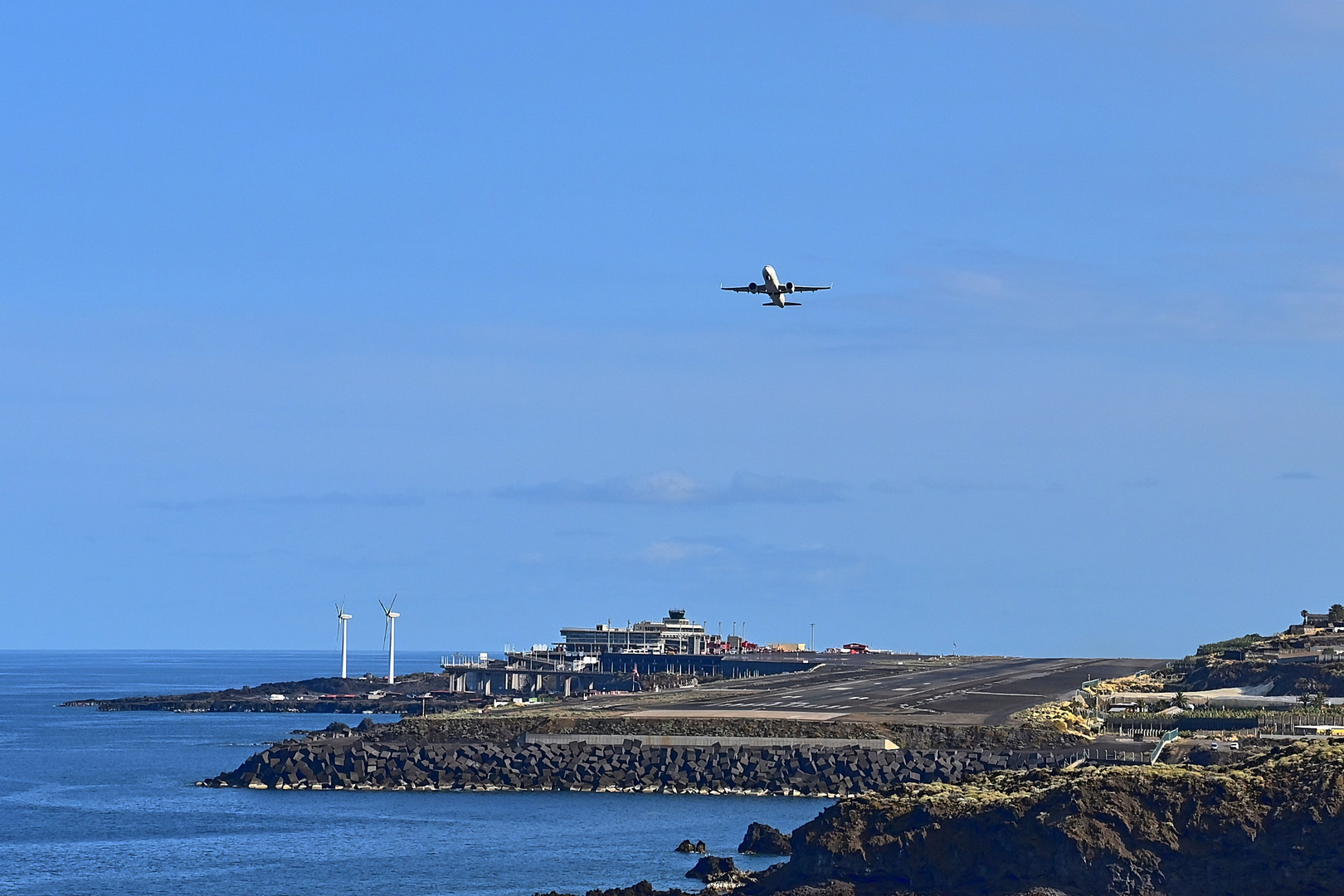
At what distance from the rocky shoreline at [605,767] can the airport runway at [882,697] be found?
50.0 ft

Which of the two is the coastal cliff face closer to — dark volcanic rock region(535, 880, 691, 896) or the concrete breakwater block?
dark volcanic rock region(535, 880, 691, 896)

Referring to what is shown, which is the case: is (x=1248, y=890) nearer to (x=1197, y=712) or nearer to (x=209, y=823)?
(x=209, y=823)

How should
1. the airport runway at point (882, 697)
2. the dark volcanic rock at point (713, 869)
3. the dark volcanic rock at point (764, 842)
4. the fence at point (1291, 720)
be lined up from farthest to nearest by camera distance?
the airport runway at point (882, 697), the fence at point (1291, 720), the dark volcanic rock at point (764, 842), the dark volcanic rock at point (713, 869)

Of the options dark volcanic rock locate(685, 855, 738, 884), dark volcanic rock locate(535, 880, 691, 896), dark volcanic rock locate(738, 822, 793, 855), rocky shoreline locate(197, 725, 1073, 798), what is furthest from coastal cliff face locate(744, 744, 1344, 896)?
rocky shoreline locate(197, 725, 1073, 798)

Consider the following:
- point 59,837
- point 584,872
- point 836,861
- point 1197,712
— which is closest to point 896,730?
point 1197,712

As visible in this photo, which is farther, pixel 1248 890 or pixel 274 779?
pixel 274 779

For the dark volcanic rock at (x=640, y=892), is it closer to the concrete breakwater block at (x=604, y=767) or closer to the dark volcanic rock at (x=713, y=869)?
the dark volcanic rock at (x=713, y=869)

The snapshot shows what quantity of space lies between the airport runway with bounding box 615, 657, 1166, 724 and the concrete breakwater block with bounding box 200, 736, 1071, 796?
15316 mm

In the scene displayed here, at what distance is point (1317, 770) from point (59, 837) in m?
63.4

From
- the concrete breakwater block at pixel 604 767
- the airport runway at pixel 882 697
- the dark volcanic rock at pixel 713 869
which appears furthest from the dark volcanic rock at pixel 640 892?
the airport runway at pixel 882 697

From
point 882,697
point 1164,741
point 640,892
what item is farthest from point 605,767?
point 882,697

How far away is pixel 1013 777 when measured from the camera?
208ft

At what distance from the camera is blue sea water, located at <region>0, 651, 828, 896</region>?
77750 millimetres

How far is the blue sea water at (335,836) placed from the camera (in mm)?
77750
